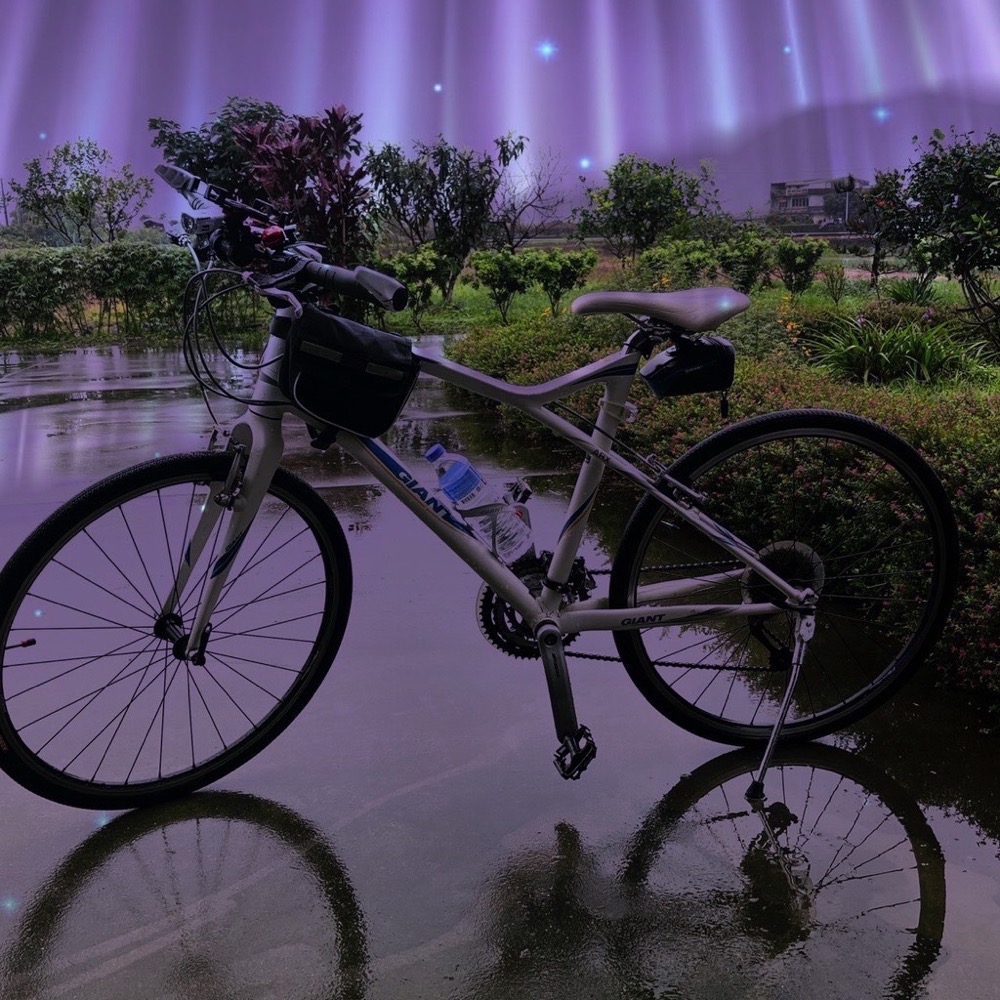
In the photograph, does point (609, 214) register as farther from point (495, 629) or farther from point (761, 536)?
point (495, 629)

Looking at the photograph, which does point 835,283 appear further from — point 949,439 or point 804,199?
point 804,199

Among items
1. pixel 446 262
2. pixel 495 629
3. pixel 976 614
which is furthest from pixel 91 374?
pixel 976 614

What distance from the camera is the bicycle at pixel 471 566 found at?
6.56 feet

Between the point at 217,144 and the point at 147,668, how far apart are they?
11977 millimetres

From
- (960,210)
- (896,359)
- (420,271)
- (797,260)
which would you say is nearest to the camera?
(896,359)

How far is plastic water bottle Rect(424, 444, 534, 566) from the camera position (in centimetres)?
218

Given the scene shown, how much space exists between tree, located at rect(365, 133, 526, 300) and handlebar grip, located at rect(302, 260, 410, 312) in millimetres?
12360

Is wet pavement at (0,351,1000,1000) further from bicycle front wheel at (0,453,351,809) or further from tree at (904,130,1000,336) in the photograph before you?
tree at (904,130,1000,336)

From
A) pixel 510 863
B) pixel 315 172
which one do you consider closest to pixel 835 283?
pixel 315 172

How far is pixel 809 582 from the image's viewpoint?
2.44 meters

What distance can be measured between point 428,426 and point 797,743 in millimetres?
4121

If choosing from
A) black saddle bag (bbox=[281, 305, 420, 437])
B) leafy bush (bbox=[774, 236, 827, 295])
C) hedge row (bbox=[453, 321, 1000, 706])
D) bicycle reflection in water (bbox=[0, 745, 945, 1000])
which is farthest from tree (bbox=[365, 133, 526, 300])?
bicycle reflection in water (bbox=[0, 745, 945, 1000])

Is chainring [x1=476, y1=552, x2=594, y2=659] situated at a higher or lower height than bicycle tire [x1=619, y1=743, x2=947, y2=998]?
higher

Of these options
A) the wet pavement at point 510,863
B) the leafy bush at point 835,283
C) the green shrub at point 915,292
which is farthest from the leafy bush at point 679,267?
the wet pavement at point 510,863
